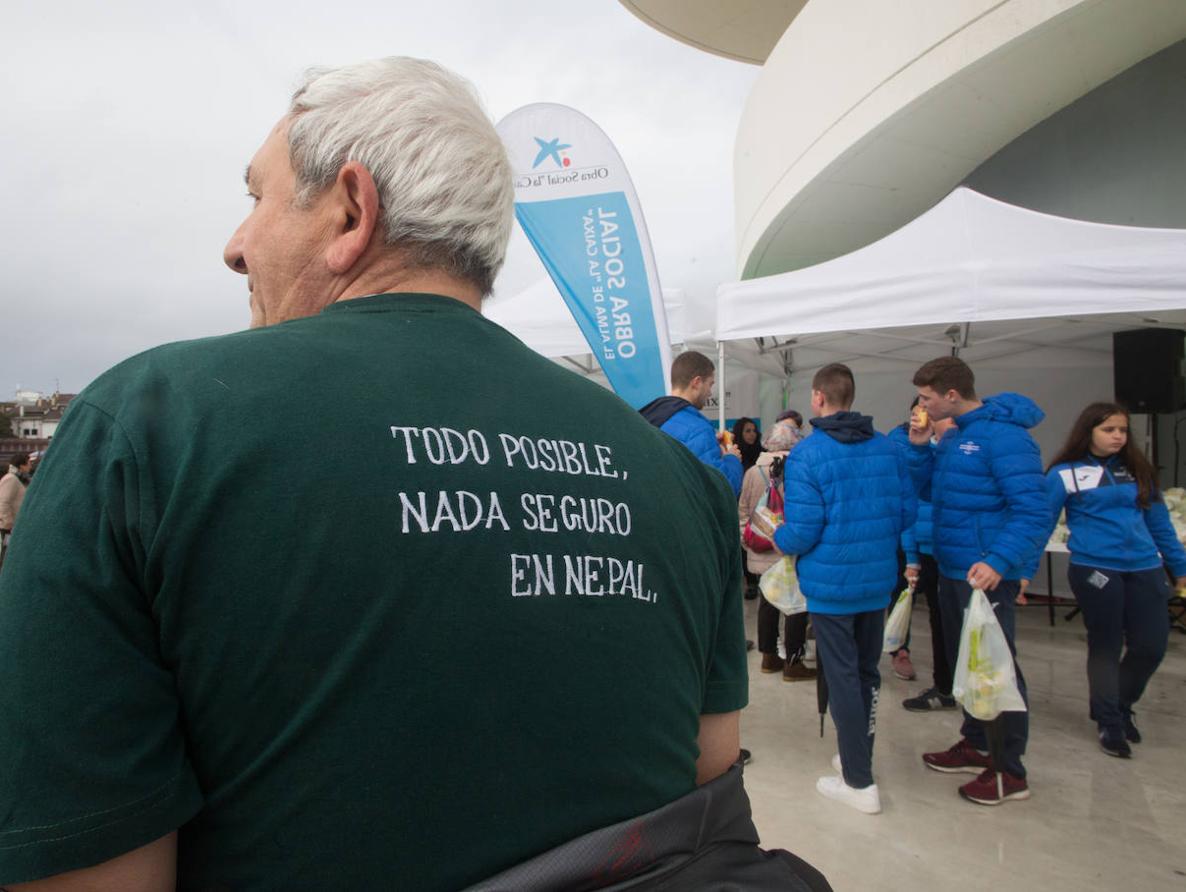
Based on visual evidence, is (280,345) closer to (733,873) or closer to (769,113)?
(733,873)

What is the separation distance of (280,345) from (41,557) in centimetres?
26

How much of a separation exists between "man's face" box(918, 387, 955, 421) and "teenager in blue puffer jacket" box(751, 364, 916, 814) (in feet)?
1.46

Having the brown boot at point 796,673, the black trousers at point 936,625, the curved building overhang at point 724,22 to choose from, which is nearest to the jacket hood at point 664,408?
the black trousers at point 936,625

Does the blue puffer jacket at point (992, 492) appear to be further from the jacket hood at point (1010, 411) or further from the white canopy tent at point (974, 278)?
the white canopy tent at point (974, 278)

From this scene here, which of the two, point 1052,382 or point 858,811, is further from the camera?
point 1052,382

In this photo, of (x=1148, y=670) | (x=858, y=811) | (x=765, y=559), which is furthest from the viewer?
(x=765, y=559)

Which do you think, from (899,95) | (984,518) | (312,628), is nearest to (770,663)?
(984,518)

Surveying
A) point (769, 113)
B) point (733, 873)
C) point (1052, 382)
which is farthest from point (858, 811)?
point (769, 113)

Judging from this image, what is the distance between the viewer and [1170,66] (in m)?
6.61

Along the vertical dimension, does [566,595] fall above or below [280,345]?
below

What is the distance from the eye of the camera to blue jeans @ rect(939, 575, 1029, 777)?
3410mm

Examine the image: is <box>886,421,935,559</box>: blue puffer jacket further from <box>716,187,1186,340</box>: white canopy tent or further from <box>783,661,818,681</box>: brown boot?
<box>783,661,818,681</box>: brown boot

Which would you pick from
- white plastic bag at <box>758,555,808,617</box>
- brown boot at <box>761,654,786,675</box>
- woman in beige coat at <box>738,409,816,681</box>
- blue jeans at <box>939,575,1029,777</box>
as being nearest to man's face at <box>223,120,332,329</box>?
blue jeans at <box>939,575,1029,777</box>

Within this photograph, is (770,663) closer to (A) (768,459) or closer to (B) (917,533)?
(B) (917,533)
